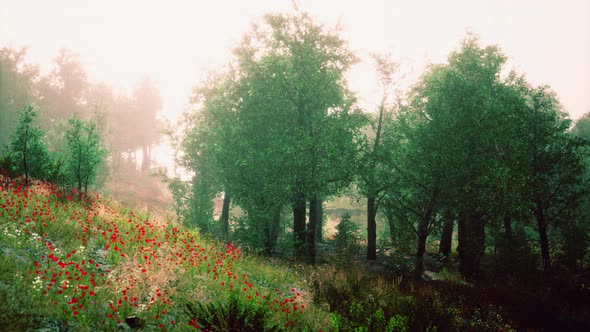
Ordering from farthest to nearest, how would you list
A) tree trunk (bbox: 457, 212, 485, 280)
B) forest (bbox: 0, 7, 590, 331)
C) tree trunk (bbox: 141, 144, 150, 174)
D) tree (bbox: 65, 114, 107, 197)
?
tree trunk (bbox: 141, 144, 150, 174)
tree trunk (bbox: 457, 212, 485, 280)
tree (bbox: 65, 114, 107, 197)
forest (bbox: 0, 7, 590, 331)

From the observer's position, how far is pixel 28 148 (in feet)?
43.9

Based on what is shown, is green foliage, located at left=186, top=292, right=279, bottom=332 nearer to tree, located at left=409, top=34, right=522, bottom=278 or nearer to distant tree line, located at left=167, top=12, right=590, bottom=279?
distant tree line, located at left=167, top=12, right=590, bottom=279

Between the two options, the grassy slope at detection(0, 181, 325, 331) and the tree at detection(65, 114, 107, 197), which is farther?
the tree at detection(65, 114, 107, 197)

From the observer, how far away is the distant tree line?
42.5 ft

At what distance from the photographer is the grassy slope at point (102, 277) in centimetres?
490

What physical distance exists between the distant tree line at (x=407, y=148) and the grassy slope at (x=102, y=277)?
620 centimetres

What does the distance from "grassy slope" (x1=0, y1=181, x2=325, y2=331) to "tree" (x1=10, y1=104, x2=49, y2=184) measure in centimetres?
440

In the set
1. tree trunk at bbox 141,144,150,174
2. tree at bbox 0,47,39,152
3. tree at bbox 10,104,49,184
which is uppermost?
tree at bbox 0,47,39,152

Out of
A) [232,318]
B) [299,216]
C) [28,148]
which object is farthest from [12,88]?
[232,318]

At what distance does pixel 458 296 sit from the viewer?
10.4 metres

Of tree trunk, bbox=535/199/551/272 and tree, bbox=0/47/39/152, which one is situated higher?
tree, bbox=0/47/39/152

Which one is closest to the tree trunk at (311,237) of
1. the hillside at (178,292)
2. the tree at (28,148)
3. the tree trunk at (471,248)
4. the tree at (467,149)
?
the hillside at (178,292)

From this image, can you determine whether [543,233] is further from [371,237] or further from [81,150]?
[81,150]

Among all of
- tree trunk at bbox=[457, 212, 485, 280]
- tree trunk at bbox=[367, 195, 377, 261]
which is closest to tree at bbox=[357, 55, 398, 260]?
tree trunk at bbox=[367, 195, 377, 261]
